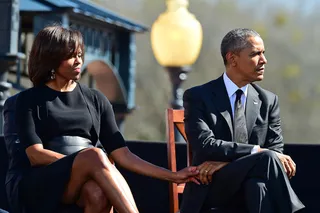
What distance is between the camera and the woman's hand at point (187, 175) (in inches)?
208

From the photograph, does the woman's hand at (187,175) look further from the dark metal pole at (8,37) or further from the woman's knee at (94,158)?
the dark metal pole at (8,37)

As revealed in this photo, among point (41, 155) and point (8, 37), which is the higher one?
point (8, 37)

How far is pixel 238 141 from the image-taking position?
17.7ft

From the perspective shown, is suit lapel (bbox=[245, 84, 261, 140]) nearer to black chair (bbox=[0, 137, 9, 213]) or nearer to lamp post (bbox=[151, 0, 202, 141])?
black chair (bbox=[0, 137, 9, 213])

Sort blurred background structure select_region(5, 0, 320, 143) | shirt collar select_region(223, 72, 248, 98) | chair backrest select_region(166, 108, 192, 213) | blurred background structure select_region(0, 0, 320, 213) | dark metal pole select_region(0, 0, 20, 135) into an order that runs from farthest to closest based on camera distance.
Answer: blurred background structure select_region(5, 0, 320, 143) → blurred background structure select_region(0, 0, 320, 213) → dark metal pole select_region(0, 0, 20, 135) → chair backrest select_region(166, 108, 192, 213) → shirt collar select_region(223, 72, 248, 98)

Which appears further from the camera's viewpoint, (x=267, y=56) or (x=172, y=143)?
(x=267, y=56)

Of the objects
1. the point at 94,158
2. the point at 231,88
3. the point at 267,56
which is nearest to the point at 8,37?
the point at 231,88

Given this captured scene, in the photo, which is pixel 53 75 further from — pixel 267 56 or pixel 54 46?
pixel 267 56

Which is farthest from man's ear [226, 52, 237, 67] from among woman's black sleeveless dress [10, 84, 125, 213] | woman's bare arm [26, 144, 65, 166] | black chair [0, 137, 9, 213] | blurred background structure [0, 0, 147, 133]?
blurred background structure [0, 0, 147, 133]

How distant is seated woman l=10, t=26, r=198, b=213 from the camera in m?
5.07

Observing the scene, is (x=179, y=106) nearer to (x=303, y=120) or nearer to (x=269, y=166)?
(x=269, y=166)

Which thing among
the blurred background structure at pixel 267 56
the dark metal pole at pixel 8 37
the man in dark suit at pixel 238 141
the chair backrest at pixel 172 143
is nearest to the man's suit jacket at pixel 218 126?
the man in dark suit at pixel 238 141

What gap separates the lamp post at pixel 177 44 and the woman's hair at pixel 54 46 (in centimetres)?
556

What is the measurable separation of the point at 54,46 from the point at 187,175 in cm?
96
